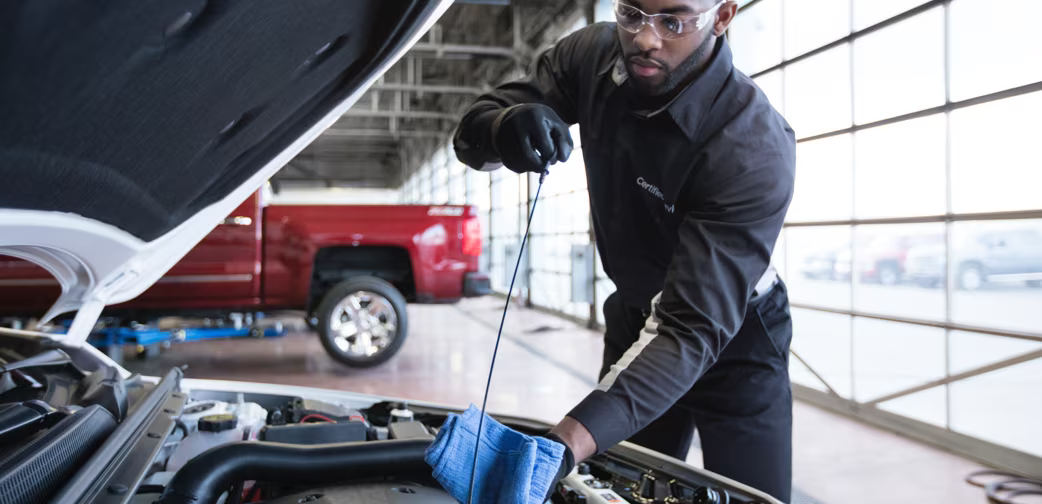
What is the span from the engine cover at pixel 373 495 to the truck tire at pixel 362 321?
444 centimetres

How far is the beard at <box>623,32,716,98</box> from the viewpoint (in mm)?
1618

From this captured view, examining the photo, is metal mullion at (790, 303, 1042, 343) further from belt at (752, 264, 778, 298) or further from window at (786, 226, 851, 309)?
belt at (752, 264, 778, 298)

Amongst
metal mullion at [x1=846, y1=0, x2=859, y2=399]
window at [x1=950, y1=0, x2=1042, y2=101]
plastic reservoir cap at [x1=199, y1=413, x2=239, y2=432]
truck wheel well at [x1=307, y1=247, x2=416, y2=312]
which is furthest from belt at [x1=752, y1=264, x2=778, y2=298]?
truck wheel well at [x1=307, y1=247, x2=416, y2=312]

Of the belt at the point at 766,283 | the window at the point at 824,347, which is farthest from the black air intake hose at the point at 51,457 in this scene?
the window at the point at 824,347

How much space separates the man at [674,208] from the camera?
54.4 inches

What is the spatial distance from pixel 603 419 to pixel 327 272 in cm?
511

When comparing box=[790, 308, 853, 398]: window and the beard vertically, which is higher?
the beard

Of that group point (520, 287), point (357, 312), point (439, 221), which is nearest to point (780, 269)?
point (439, 221)

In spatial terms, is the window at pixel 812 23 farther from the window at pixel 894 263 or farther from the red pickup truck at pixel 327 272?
the red pickup truck at pixel 327 272

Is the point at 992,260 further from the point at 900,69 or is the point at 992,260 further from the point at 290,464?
the point at 290,464

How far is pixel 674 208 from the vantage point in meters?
1.70

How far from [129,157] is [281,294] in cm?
502

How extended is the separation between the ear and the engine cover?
1.20 metres

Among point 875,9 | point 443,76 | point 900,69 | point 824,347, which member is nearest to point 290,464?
point 900,69
